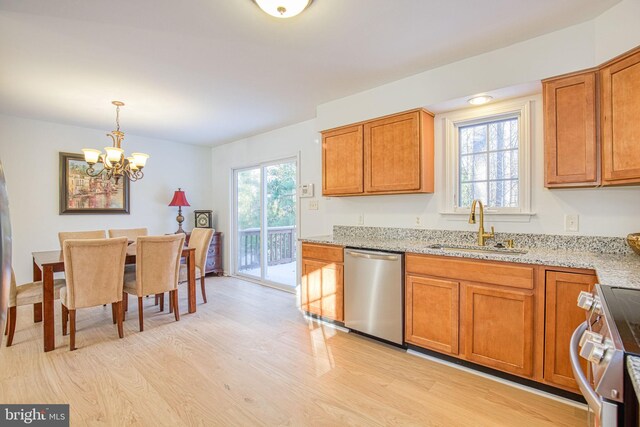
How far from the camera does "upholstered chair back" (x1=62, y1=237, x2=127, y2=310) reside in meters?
2.67

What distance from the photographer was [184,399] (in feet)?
6.72

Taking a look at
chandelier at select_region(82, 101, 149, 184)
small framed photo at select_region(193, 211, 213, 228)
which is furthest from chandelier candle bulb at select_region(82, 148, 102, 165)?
small framed photo at select_region(193, 211, 213, 228)

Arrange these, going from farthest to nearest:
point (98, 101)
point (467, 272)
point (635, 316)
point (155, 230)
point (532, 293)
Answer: point (155, 230) → point (98, 101) → point (467, 272) → point (532, 293) → point (635, 316)

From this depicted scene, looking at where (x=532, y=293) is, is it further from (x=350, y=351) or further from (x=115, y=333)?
(x=115, y=333)

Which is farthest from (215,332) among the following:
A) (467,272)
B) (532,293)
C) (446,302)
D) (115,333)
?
(532,293)

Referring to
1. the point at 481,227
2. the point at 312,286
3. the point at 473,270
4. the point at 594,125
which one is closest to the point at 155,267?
the point at 312,286

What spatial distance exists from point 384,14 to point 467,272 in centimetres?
184

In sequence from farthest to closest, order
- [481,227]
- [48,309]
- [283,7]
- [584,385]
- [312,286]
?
1. [312,286]
2. [48,309]
3. [481,227]
4. [283,7]
5. [584,385]

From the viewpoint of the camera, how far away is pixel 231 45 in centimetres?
240

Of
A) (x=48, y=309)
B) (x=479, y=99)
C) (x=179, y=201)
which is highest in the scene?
(x=479, y=99)

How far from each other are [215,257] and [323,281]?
9.97 feet

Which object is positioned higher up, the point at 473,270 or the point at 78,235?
the point at 78,235

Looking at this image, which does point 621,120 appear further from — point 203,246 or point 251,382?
point 203,246

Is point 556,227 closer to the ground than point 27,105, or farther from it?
closer to the ground
